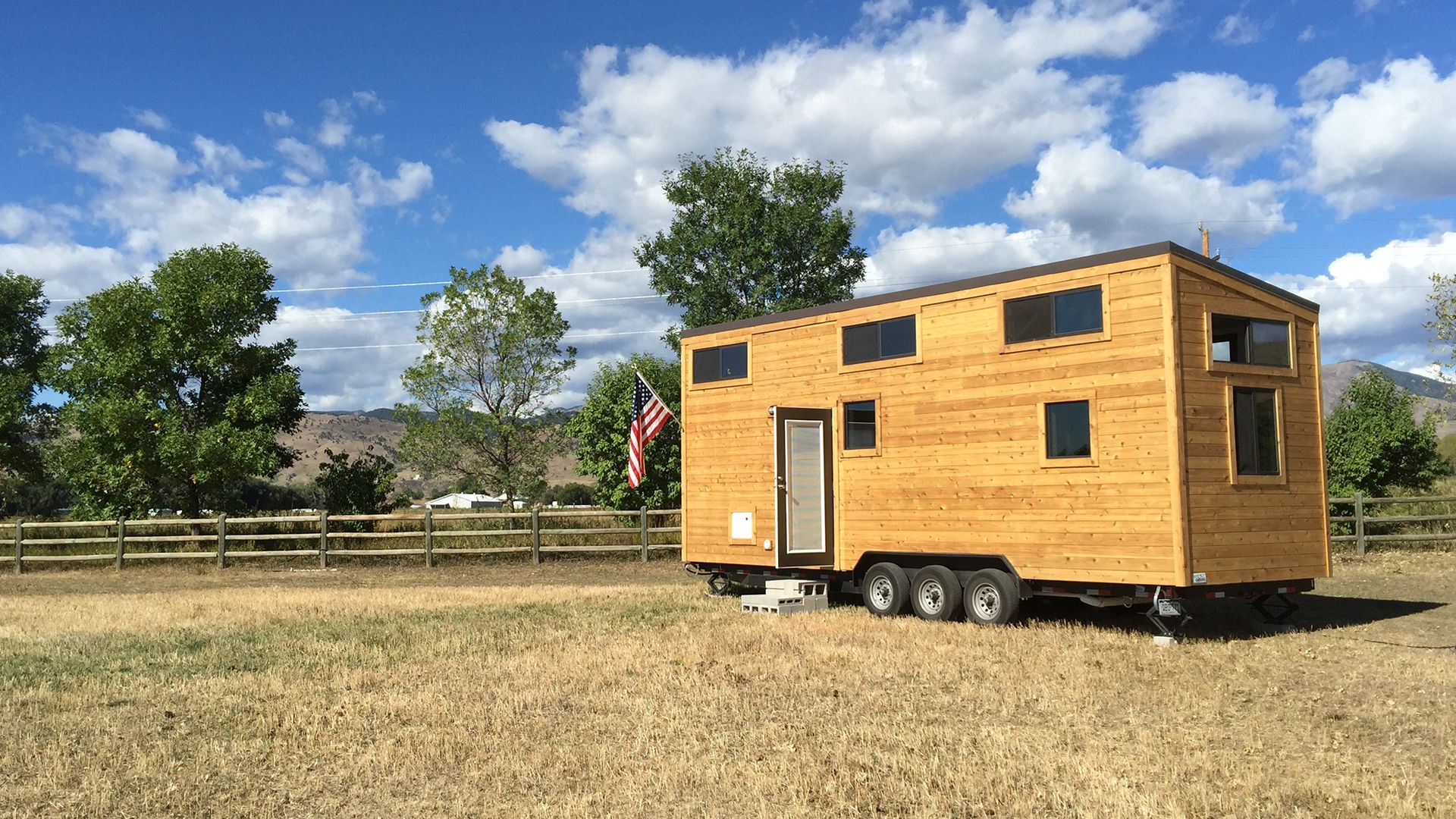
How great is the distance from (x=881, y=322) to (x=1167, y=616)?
5.65 m

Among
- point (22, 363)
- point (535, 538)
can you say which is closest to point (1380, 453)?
point (535, 538)

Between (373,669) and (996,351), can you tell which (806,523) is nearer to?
(996,351)

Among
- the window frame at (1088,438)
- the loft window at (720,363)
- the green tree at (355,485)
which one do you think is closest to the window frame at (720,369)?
the loft window at (720,363)

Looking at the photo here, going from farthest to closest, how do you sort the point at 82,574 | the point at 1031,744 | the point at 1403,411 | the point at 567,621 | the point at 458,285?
the point at 458,285 → the point at 1403,411 → the point at 82,574 → the point at 567,621 → the point at 1031,744

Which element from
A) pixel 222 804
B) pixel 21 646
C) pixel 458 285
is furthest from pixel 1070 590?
pixel 458 285

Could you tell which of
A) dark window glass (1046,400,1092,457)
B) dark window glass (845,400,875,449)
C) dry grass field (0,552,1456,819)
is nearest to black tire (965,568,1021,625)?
dry grass field (0,552,1456,819)

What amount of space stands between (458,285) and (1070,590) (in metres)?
28.4

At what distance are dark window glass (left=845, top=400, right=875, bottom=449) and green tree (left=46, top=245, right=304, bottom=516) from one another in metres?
20.9

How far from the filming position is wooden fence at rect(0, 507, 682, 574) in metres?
26.5

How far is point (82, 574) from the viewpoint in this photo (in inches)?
1030

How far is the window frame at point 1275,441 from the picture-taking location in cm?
1320

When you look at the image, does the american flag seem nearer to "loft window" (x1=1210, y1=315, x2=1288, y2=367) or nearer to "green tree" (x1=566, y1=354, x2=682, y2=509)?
"green tree" (x1=566, y1=354, x2=682, y2=509)

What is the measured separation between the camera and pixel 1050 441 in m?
13.8

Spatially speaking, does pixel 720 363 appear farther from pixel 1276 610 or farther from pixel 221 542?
pixel 221 542
